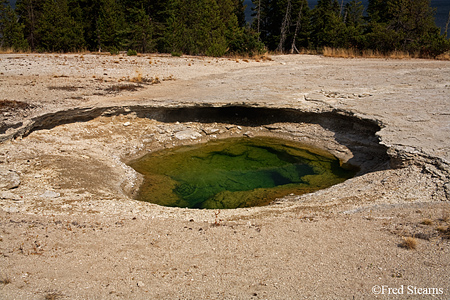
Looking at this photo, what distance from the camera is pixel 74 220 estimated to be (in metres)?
7.00

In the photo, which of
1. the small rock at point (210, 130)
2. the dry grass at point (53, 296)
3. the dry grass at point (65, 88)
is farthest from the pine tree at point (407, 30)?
the dry grass at point (53, 296)

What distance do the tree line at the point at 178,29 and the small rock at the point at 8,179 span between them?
19.5 m

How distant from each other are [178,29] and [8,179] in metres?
24.2

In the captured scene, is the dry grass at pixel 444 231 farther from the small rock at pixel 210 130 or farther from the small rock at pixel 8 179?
the small rock at pixel 210 130

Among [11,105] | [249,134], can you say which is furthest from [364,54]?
[11,105]

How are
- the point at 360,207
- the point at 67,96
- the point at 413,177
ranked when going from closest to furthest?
the point at 360,207 < the point at 413,177 < the point at 67,96

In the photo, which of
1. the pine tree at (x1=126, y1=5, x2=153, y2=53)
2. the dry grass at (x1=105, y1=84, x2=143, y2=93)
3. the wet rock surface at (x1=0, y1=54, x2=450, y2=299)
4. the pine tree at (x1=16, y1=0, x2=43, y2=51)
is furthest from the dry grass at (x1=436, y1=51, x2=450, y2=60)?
the pine tree at (x1=16, y1=0, x2=43, y2=51)

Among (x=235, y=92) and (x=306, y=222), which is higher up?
(x=235, y=92)

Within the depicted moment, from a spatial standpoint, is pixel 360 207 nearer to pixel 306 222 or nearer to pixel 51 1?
pixel 306 222

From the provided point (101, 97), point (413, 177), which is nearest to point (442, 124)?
point (413, 177)

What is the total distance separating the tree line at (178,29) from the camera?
27750 mm

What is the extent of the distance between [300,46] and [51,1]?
84.4 feet

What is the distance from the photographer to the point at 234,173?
11930mm

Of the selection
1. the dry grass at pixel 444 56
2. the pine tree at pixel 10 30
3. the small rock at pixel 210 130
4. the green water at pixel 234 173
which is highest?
the pine tree at pixel 10 30
